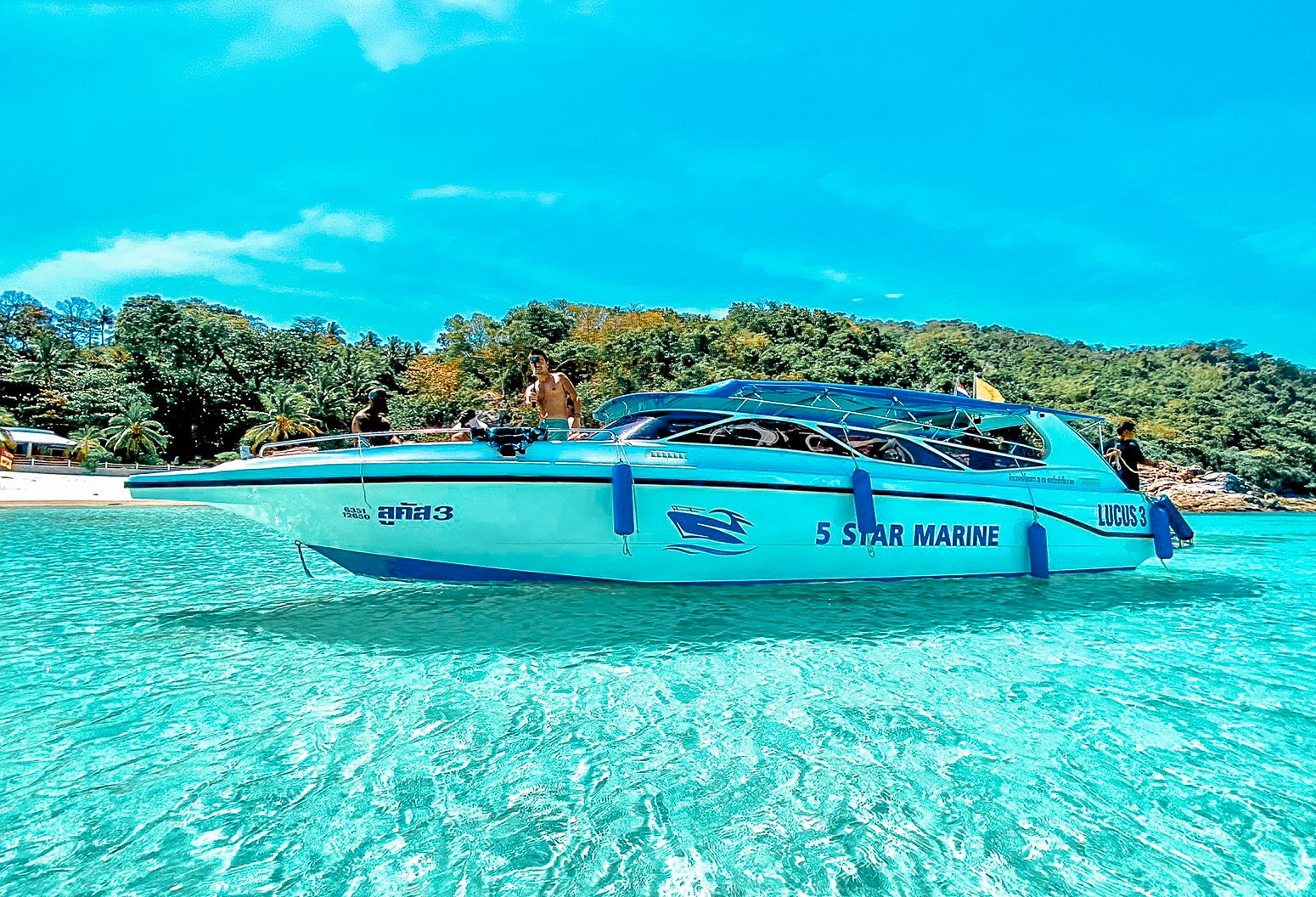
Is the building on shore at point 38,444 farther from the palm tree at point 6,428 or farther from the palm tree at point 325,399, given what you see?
the palm tree at point 325,399

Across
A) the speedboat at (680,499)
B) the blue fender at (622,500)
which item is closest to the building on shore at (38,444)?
the speedboat at (680,499)

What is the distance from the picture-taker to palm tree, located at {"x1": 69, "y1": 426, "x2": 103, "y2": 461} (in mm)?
33906

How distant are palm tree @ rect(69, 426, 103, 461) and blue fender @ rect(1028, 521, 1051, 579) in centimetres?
4143

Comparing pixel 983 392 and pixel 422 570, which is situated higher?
pixel 983 392

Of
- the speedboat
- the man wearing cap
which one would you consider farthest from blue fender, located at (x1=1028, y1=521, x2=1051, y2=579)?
the man wearing cap

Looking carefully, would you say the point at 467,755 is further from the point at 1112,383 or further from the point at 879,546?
the point at 1112,383

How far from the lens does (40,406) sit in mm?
41188

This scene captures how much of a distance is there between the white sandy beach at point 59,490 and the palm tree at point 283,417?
9181 mm

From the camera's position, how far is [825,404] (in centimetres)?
770

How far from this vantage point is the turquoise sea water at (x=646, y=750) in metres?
2.16

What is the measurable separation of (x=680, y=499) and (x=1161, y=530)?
21.0 ft

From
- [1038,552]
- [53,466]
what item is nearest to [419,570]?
[1038,552]

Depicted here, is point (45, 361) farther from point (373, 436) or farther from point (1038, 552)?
point (1038, 552)

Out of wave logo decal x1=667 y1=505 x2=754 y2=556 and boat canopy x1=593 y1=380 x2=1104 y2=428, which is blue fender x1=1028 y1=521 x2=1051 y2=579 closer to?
boat canopy x1=593 y1=380 x2=1104 y2=428
